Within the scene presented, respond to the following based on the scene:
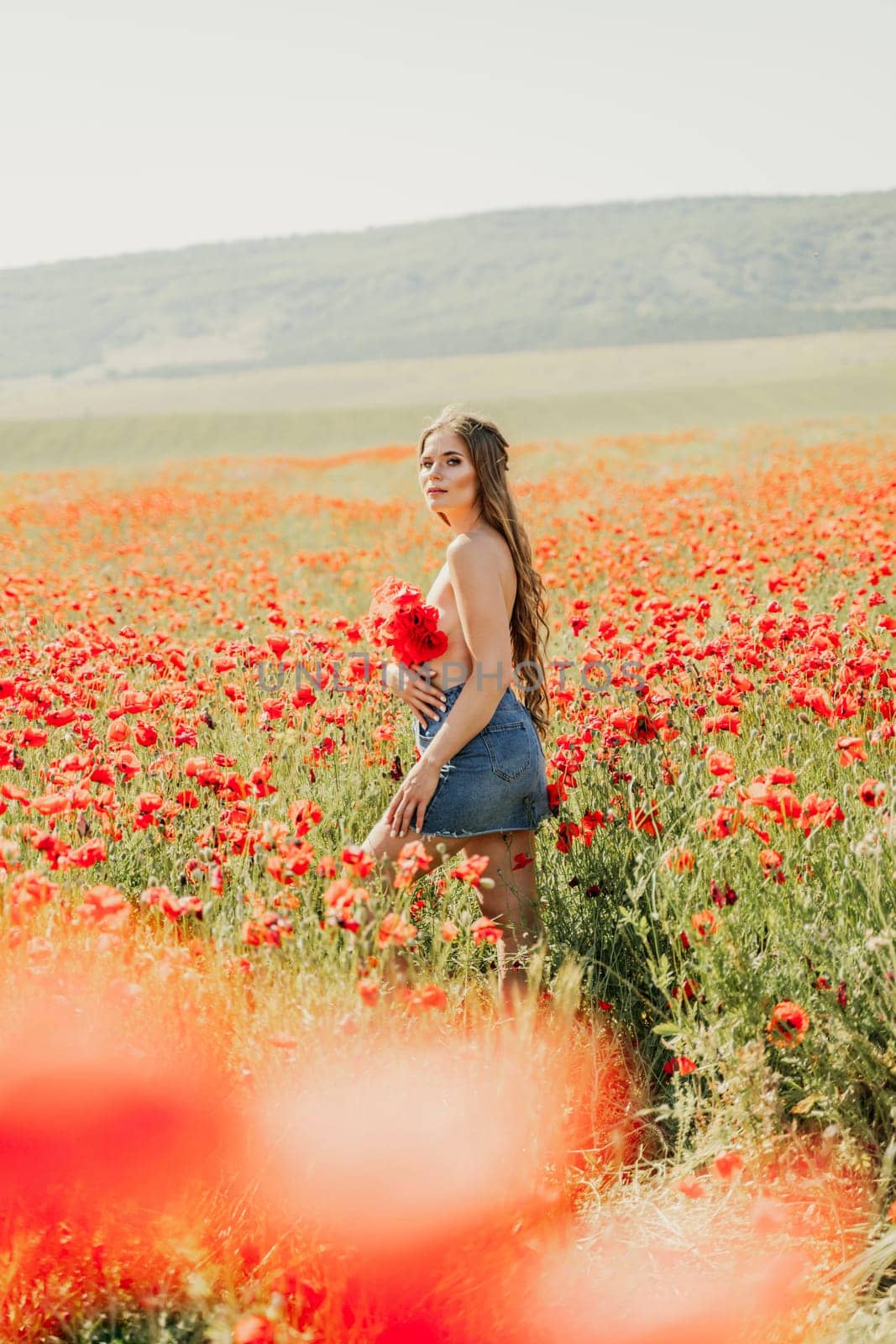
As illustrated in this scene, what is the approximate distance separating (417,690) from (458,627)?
201mm

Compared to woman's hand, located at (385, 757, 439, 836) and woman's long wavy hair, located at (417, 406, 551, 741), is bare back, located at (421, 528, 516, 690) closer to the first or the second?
woman's long wavy hair, located at (417, 406, 551, 741)

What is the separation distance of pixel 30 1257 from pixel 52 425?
53485 millimetres

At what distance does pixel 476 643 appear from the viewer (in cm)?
276

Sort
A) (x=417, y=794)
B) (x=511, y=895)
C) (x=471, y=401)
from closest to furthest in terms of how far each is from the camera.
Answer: (x=417, y=794)
(x=511, y=895)
(x=471, y=401)

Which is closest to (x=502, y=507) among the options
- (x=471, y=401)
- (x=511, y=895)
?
(x=511, y=895)

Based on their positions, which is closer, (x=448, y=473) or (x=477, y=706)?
(x=477, y=706)

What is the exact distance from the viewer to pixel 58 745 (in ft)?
13.5

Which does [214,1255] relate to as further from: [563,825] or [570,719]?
[570,719]

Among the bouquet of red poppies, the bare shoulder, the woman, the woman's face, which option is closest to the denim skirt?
the woman

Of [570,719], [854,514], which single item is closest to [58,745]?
[570,719]

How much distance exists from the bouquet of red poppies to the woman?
0.20ft

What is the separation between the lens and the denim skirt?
9.12 ft

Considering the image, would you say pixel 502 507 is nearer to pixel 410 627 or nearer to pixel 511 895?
pixel 410 627

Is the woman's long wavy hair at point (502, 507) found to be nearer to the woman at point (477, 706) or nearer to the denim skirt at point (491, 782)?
the woman at point (477, 706)
